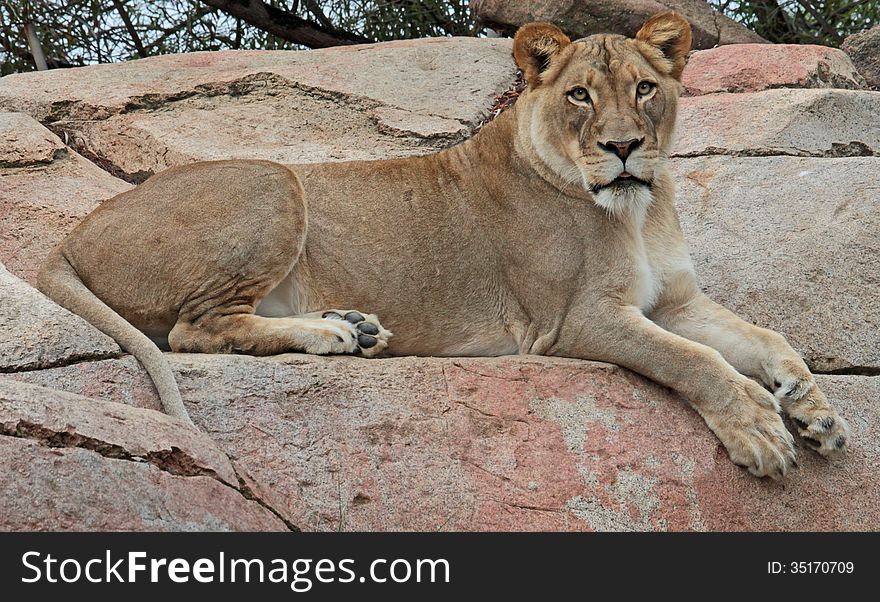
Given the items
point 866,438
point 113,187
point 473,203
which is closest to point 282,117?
point 113,187

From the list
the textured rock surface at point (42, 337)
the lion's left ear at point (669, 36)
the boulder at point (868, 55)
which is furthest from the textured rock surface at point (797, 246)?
the boulder at point (868, 55)

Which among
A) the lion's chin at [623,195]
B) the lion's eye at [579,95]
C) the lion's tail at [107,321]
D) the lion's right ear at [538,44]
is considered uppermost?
the lion's right ear at [538,44]

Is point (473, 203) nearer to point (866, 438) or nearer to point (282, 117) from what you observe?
point (866, 438)

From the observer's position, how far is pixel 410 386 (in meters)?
4.27

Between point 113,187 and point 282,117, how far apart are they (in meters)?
1.49

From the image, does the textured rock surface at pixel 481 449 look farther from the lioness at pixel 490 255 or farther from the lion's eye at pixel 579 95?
the lion's eye at pixel 579 95

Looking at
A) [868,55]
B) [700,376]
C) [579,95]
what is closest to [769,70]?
[868,55]

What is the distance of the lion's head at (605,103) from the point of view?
451 cm

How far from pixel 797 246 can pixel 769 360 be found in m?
1.18

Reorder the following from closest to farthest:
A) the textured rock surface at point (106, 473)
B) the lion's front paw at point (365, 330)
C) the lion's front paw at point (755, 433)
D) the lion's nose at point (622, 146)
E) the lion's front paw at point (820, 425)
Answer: the textured rock surface at point (106, 473) < the lion's front paw at point (755, 433) < the lion's front paw at point (820, 425) < the lion's nose at point (622, 146) < the lion's front paw at point (365, 330)

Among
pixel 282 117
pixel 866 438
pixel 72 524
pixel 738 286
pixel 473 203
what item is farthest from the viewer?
pixel 282 117

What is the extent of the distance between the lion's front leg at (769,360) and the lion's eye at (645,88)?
2.96ft

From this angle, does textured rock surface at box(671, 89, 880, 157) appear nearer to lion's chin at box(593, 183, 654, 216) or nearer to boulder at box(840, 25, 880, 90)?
boulder at box(840, 25, 880, 90)

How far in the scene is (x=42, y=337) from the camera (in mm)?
4086
